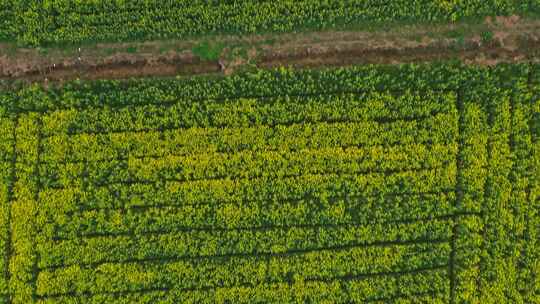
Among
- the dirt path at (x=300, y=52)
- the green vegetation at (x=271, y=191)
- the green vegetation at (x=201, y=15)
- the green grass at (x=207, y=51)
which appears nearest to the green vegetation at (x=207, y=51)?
the green grass at (x=207, y=51)

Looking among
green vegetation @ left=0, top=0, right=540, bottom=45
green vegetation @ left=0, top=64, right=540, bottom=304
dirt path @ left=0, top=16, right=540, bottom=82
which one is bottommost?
green vegetation @ left=0, top=64, right=540, bottom=304

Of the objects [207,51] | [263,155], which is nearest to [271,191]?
[263,155]

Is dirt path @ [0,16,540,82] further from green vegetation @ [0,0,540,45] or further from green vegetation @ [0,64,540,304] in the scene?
green vegetation @ [0,64,540,304]

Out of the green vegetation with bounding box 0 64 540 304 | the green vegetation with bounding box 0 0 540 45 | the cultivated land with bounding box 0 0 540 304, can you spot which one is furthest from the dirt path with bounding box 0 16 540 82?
the green vegetation with bounding box 0 64 540 304

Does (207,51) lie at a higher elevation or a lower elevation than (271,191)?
higher

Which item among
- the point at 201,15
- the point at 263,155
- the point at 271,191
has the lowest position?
the point at 271,191

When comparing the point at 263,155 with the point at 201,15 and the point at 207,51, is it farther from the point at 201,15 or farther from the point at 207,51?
the point at 201,15
